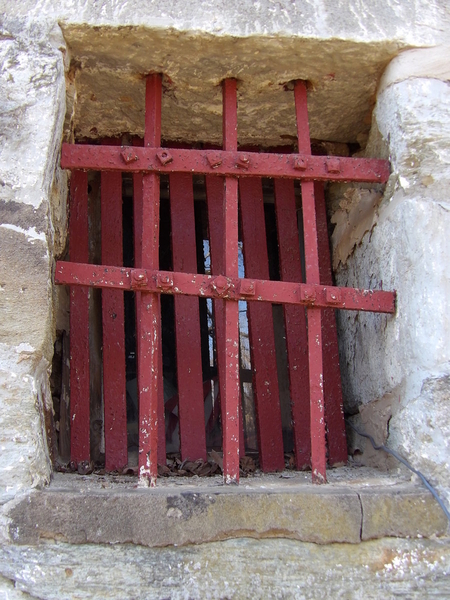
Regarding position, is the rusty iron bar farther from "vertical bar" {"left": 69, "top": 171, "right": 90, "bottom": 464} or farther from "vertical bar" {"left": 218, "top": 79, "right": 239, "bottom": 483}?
"vertical bar" {"left": 69, "top": 171, "right": 90, "bottom": 464}

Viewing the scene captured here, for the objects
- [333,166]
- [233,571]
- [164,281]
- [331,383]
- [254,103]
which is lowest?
[233,571]

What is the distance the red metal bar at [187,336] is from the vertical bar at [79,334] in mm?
346

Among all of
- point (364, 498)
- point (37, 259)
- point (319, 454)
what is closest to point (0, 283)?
point (37, 259)

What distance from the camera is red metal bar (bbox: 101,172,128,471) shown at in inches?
84.6

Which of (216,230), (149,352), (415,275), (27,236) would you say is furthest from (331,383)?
(27,236)

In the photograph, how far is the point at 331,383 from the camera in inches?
91.4

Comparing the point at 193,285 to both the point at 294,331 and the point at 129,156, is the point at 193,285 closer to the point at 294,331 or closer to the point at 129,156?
the point at 129,156

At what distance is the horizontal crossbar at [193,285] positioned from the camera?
175 centimetres

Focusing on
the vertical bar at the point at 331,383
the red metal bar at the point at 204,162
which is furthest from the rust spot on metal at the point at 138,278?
the vertical bar at the point at 331,383

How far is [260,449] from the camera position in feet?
7.35

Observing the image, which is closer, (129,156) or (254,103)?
(129,156)

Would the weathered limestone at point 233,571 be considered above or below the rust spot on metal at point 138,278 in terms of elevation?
below

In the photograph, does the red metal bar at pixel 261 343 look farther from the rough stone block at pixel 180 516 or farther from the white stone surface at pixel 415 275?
the rough stone block at pixel 180 516

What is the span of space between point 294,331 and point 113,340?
0.72 metres
